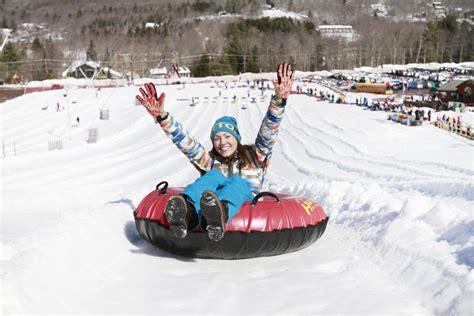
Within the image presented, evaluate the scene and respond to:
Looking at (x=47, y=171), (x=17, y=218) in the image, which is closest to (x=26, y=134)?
(x=47, y=171)

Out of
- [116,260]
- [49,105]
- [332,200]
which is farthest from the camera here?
[49,105]

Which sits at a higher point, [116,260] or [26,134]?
[116,260]

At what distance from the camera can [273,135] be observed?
5918 millimetres

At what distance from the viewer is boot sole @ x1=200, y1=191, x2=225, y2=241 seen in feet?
14.8

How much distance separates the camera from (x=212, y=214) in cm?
→ 459

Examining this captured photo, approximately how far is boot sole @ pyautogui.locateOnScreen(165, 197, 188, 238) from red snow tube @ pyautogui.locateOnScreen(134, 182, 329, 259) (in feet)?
0.90

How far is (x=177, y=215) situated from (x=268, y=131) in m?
1.64

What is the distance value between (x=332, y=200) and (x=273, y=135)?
72.9 inches

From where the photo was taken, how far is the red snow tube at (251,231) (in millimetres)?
4992

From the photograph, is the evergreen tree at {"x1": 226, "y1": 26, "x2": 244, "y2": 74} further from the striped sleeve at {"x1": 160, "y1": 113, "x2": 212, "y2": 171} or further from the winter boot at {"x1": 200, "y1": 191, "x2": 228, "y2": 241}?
the winter boot at {"x1": 200, "y1": 191, "x2": 228, "y2": 241}

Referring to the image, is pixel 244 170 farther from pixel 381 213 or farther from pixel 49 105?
pixel 49 105

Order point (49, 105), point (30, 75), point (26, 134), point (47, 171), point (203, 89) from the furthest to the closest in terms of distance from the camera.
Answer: point (30, 75) → point (203, 89) → point (49, 105) → point (26, 134) → point (47, 171)

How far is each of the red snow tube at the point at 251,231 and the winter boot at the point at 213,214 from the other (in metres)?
0.29

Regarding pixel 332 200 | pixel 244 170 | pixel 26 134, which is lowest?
pixel 26 134
